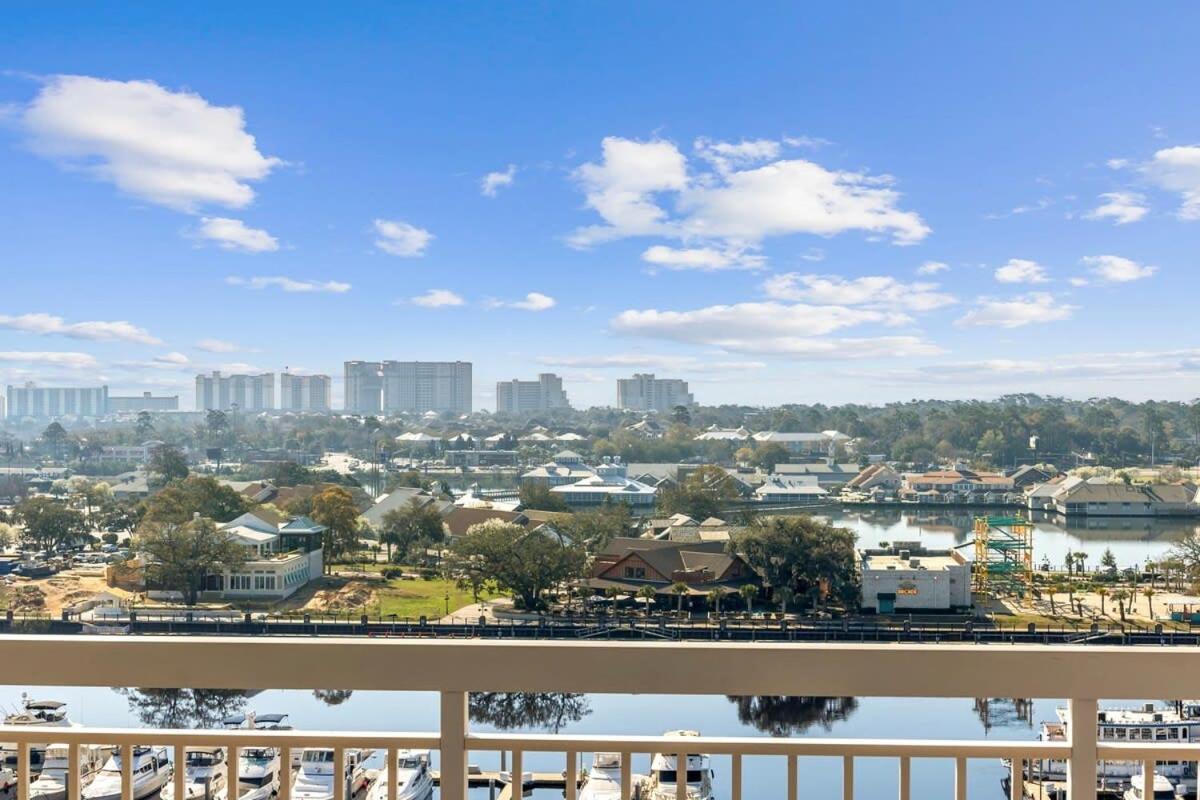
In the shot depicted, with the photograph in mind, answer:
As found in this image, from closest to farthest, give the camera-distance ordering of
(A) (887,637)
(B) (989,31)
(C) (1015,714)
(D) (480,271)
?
(C) (1015,714) → (A) (887,637) → (B) (989,31) → (D) (480,271)

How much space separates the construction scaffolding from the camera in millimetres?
2379

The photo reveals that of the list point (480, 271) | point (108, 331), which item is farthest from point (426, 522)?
point (108, 331)

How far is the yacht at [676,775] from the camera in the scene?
4.02 ft

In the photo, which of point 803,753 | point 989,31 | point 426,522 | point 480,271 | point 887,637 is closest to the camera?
point 803,753

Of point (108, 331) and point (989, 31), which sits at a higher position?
point (989, 31)

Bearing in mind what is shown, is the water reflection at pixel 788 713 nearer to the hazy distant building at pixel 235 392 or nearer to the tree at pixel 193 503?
the tree at pixel 193 503

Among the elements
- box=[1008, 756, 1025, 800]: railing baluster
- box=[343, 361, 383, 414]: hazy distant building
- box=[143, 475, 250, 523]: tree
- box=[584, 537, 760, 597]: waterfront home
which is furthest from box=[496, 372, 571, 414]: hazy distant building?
box=[1008, 756, 1025, 800]: railing baluster

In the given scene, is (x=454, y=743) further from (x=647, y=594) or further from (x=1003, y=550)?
(x=1003, y=550)

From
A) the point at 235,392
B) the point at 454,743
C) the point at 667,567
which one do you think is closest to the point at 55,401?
the point at 235,392

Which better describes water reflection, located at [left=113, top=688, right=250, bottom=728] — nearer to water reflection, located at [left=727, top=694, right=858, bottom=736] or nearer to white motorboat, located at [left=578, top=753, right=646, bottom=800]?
white motorboat, located at [left=578, top=753, right=646, bottom=800]

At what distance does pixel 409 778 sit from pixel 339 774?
0.11 meters

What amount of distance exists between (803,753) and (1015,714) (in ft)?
1.76

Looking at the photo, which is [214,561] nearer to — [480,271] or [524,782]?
[480,271]

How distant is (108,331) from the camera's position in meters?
2.81
